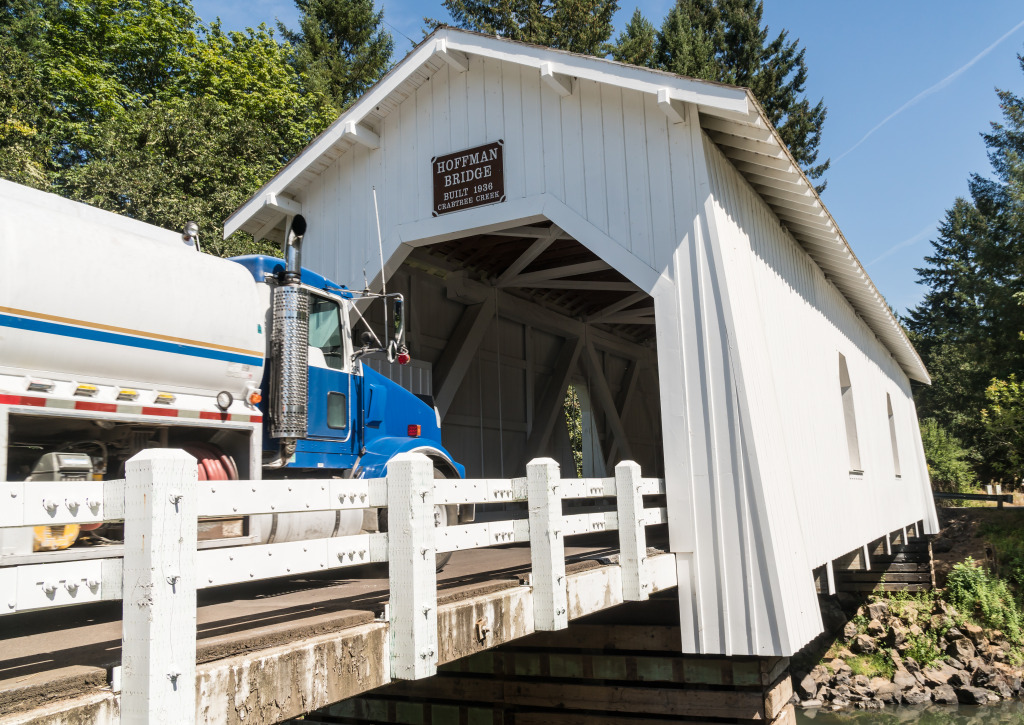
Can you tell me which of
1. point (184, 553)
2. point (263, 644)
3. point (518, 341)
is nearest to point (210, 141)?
point (518, 341)

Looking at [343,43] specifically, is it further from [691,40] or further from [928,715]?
[928,715]

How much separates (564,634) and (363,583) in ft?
13.1

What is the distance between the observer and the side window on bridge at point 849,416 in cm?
1427

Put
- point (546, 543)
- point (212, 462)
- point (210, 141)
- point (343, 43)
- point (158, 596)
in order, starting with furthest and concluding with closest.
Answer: point (343, 43) → point (210, 141) → point (546, 543) → point (212, 462) → point (158, 596)

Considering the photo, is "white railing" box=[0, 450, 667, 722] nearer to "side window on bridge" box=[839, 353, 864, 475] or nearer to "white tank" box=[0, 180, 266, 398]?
A: "white tank" box=[0, 180, 266, 398]

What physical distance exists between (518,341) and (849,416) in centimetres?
596

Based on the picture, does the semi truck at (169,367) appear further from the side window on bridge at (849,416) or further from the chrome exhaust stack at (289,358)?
the side window on bridge at (849,416)

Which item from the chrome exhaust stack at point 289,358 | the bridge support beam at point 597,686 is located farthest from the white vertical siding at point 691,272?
the chrome exhaust stack at point 289,358

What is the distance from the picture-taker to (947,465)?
4478 centimetres

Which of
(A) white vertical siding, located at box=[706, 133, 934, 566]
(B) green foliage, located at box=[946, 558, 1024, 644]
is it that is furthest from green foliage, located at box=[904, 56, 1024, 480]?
(A) white vertical siding, located at box=[706, 133, 934, 566]

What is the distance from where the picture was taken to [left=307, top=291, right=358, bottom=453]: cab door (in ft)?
22.3

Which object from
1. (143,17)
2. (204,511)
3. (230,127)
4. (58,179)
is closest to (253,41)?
(143,17)

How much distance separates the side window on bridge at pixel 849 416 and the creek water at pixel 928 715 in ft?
23.0

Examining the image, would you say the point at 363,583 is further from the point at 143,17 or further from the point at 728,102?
the point at 143,17
